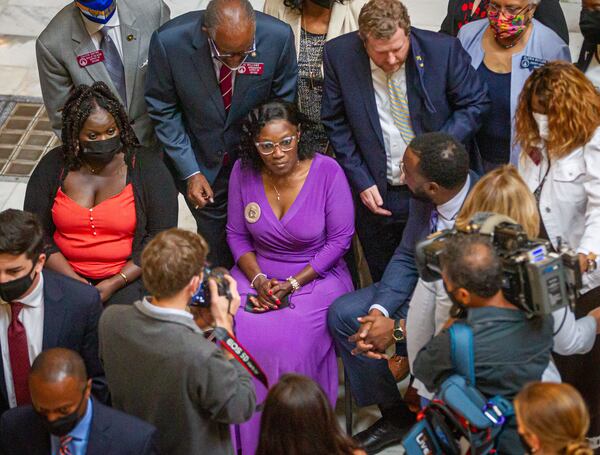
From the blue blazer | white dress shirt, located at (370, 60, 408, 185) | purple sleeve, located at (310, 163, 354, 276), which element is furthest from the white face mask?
purple sleeve, located at (310, 163, 354, 276)

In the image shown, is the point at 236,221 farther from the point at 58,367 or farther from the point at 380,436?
the point at 58,367

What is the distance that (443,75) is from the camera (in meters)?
4.01

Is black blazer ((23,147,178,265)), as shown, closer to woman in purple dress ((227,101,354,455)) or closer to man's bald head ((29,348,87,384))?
woman in purple dress ((227,101,354,455))

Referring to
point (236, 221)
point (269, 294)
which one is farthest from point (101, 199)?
point (269, 294)

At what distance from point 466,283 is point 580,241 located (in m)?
1.05

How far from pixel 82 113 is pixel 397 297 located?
5.16 ft

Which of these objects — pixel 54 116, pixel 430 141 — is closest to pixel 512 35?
pixel 430 141

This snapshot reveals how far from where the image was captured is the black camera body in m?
2.94

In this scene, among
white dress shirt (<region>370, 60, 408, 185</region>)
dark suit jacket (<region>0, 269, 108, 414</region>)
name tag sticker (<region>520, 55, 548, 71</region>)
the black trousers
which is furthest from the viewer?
the black trousers

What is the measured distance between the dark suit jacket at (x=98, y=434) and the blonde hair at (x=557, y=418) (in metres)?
1.15

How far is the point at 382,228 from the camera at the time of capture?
14.2 feet

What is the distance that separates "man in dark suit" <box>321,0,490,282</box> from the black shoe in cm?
94

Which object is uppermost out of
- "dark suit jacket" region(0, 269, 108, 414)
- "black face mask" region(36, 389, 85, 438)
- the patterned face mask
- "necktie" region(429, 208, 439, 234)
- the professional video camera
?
the patterned face mask

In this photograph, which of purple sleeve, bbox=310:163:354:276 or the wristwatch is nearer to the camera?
the wristwatch
